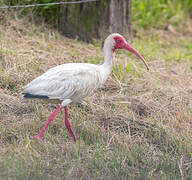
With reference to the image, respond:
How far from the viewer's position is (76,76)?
4727 mm

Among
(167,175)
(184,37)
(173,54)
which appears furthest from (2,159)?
(184,37)

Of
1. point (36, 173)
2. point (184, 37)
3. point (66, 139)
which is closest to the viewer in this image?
point (36, 173)

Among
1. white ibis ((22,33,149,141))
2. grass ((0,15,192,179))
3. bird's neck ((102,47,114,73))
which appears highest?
bird's neck ((102,47,114,73))

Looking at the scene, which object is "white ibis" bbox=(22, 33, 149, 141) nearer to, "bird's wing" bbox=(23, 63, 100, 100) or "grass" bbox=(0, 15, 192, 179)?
"bird's wing" bbox=(23, 63, 100, 100)

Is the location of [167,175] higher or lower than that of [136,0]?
lower

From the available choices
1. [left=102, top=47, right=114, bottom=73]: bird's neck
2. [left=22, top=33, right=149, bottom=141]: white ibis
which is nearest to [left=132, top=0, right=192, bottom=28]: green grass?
[left=102, top=47, right=114, bottom=73]: bird's neck

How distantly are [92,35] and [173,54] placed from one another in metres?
Answer: 1.46

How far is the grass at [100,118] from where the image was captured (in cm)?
411

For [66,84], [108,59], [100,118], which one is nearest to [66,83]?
[66,84]

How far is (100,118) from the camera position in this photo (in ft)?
17.1

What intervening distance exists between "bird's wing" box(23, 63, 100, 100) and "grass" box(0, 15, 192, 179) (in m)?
0.45

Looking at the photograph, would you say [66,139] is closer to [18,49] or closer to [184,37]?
[18,49]

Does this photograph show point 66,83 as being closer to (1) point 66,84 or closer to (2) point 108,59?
(1) point 66,84

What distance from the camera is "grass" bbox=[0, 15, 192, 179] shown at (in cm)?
411
